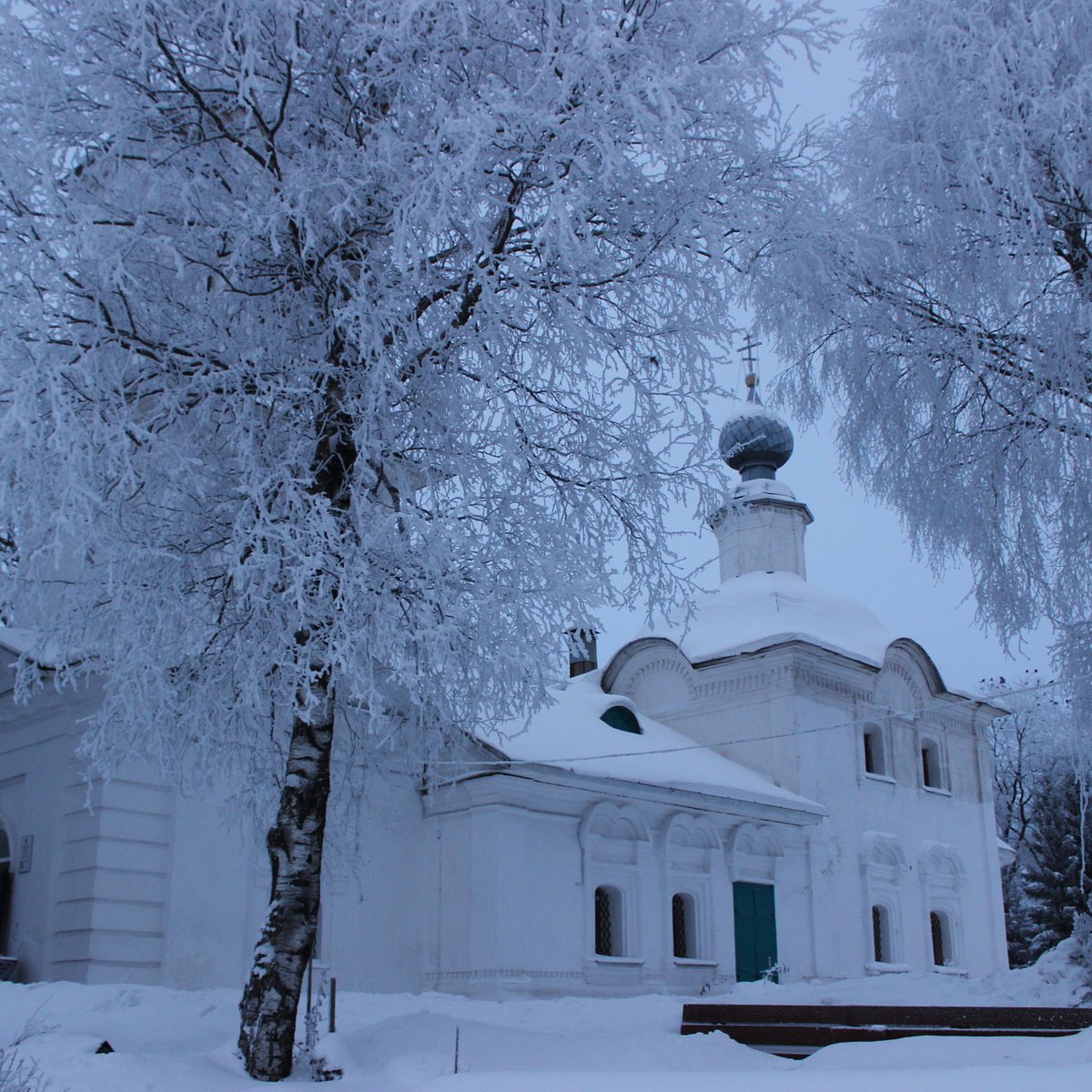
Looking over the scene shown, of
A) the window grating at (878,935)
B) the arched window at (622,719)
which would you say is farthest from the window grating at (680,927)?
the window grating at (878,935)

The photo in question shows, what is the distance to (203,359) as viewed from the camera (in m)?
7.48

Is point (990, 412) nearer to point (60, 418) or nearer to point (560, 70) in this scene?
point (560, 70)

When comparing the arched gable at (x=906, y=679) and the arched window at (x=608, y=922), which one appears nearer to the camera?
the arched window at (x=608, y=922)

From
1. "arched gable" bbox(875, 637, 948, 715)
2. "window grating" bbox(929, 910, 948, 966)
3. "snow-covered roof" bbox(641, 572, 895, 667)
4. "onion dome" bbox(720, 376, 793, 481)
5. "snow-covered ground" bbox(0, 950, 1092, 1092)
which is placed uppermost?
"onion dome" bbox(720, 376, 793, 481)

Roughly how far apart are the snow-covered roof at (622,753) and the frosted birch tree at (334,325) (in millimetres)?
6932

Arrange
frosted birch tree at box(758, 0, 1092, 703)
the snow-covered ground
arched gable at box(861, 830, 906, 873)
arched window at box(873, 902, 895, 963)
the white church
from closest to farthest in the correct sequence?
the snow-covered ground < frosted birch tree at box(758, 0, 1092, 703) < the white church < arched gable at box(861, 830, 906, 873) < arched window at box(873, 902, 895, 963)

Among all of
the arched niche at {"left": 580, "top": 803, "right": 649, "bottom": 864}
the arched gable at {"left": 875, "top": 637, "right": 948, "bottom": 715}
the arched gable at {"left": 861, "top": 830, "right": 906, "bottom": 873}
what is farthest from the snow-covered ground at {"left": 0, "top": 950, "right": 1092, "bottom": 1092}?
the arched gable at {"left": 875, "top": 637, "right": 948, "bottom": 715}

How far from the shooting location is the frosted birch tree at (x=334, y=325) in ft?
23.0

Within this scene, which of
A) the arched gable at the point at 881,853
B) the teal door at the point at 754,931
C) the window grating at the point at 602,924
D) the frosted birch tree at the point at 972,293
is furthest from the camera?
the arched gable at the point at 881,853

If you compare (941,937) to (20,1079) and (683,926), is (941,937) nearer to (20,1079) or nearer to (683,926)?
(683,926)

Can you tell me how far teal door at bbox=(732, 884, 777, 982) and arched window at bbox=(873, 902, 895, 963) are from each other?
10.4 ft

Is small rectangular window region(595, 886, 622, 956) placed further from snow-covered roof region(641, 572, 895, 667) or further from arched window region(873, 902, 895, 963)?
arched window region(873, 902, 895, 963)

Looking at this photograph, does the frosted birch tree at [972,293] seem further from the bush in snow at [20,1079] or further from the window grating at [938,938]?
the window grating at [938,938]

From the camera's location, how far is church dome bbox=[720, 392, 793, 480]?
25062 millimetres
